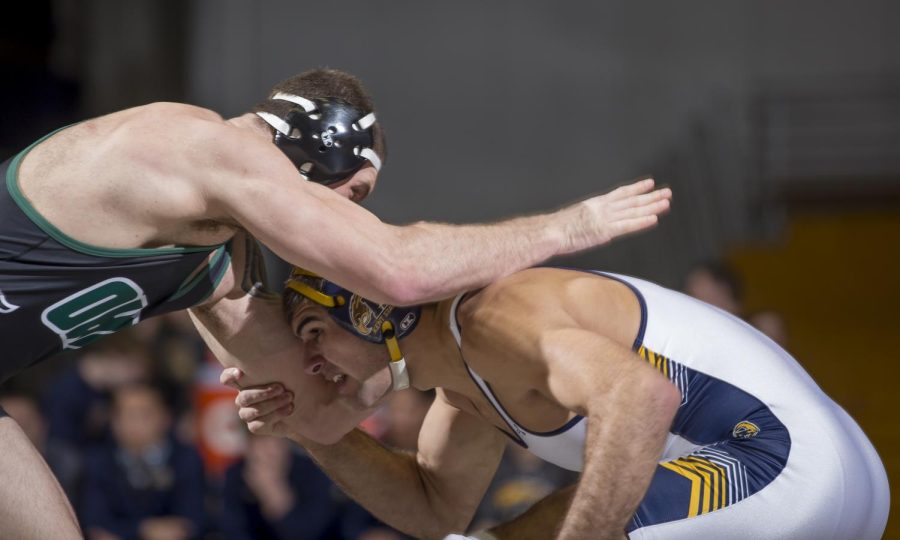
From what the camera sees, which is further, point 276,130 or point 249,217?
point 276,130

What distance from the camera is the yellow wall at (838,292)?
9.99m

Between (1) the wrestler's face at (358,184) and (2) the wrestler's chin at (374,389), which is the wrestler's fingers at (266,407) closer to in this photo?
(2) the wrestler's chin at (374,389)

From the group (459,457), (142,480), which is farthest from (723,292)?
(142,480)

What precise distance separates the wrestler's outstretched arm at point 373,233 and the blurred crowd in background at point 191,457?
3027mm

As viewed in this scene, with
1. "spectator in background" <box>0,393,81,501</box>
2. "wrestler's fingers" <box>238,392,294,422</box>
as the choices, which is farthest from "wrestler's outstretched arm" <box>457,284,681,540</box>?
"spectator in background" <box>0,393,81,501</box>

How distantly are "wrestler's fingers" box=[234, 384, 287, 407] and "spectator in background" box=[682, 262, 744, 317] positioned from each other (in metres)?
3.05

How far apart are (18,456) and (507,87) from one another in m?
8.11

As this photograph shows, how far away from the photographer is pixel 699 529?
2.94 metres

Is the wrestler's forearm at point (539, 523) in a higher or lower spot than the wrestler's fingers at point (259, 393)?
higher

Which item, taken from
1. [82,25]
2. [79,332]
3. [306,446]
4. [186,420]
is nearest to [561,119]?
[82,25]

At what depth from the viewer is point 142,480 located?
6.48 m

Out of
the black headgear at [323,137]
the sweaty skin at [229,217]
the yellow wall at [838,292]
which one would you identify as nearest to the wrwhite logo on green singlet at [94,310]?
the sweaty skin at [229,217]

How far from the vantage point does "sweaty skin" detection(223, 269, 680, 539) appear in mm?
2768

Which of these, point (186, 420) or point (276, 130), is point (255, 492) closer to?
point (186, 420)
